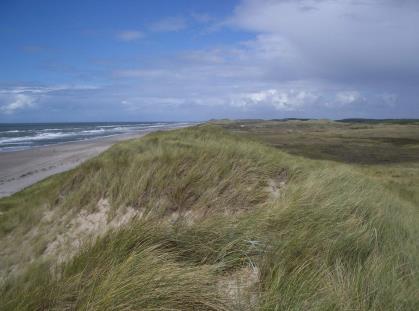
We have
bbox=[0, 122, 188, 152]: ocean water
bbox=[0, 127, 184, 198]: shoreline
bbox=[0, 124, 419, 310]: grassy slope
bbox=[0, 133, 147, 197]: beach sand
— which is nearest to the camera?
bbox=[0, 124, 419, 310]: grassy slope

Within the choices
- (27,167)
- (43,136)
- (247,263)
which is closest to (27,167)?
(27,167)

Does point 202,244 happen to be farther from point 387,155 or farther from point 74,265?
point 387,155

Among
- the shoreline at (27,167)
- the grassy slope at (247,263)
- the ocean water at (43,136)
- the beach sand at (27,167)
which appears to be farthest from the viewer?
the ocean water at (43,136)

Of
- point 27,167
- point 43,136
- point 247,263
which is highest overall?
point 43,136

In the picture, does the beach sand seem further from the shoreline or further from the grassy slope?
the grassy slope

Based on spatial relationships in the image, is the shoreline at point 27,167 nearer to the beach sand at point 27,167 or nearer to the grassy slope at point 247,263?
the beach sand at point 27,167

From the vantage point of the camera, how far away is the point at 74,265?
3.17m

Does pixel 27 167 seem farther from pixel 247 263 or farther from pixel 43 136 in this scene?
pixel 43 136

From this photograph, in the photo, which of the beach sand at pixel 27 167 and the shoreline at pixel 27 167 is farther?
the beach sand at pixel 27 167

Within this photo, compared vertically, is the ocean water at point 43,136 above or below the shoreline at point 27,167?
above

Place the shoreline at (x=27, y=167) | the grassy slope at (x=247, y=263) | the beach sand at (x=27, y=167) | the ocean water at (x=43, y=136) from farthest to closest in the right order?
the ocean water at (x=43, y=136) → the beach sand at (x=27, y=167) → the shoreline at (x=27, y=167) → the grassy slope at (x=247, y=263)

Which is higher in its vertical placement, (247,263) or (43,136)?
(43,136)

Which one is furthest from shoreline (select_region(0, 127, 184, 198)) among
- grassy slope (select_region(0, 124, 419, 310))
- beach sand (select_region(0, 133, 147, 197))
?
grassy slope (select_region(0, 124, 419, 310))

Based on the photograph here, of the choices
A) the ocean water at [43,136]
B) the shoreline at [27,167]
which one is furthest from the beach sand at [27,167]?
the ocean water at [43,136]
